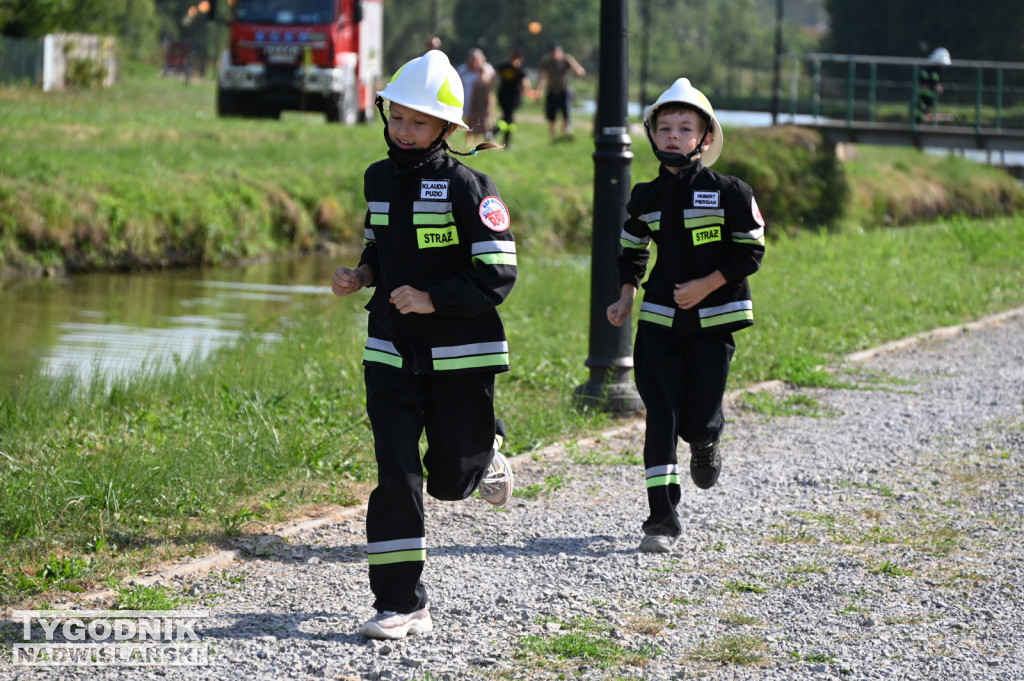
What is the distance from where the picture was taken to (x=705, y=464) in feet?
18.6

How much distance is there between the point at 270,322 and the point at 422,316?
24.3ft

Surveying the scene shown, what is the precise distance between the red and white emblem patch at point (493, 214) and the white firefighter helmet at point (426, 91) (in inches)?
10.0

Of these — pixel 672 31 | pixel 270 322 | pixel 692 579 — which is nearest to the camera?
pixel 692 579

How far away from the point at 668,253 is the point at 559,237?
46.9ft

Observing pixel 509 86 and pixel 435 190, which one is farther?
pixel 509 86

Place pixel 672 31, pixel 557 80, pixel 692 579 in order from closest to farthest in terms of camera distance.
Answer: pixel 692 579 → pixel 557 80 → pixel 672 31

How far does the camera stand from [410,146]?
4.44 meters

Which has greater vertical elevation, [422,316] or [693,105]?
[693,105]

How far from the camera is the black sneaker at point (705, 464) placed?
5.63 metres

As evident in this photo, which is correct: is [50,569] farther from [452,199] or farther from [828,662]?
[828,662]

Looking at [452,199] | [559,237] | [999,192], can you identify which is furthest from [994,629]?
[999,192]

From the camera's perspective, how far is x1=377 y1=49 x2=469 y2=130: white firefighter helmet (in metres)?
4.36

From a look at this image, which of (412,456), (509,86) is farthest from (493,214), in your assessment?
(509,86)

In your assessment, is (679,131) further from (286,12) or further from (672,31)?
(672,31)
